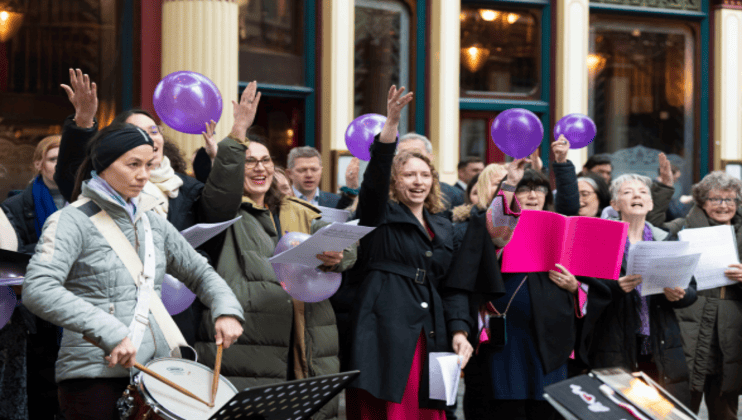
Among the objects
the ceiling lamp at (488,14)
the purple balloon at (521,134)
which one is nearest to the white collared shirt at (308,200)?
the purple balloon at (521,134)

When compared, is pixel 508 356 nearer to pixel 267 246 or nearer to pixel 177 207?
pixel 267 246

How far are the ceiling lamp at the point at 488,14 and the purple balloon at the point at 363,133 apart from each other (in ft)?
17.5

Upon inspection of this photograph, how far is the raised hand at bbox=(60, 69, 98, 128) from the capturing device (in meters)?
3.68

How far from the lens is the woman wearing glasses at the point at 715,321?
5.73 meters

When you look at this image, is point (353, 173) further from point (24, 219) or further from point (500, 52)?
point (500, 52)

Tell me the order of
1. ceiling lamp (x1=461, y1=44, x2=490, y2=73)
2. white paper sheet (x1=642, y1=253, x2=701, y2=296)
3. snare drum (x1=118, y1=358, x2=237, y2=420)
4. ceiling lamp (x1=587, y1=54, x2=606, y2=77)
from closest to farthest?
1. snare drum (x1=118, y1=358, x2=237, y2=420)
2. white paper sheet (x1=642, y1=253, x2=701, y2=296)
3. ceiling lamp (x1=461, y1=44, x2=490, y2=73)
4. ceiling lamp (x1=587, y1=54, x2=606, y2=77)

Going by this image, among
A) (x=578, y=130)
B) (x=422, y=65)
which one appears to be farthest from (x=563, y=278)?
(x=422, y=65)

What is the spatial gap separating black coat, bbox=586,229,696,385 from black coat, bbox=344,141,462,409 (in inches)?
47.2

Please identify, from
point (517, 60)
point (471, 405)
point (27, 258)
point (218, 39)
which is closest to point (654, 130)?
point (517, 60)

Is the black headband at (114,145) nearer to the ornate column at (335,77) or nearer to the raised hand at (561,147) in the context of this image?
the raised hand at (561,147)

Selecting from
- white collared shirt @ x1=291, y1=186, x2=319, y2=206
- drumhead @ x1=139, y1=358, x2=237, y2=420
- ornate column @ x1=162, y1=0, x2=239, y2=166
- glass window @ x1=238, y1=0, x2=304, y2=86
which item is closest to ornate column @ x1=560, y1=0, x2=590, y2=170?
glass window @ x1=238, y1=0, x2=304, y2=86

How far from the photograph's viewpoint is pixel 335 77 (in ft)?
32.8

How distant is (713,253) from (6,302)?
408 centimetres

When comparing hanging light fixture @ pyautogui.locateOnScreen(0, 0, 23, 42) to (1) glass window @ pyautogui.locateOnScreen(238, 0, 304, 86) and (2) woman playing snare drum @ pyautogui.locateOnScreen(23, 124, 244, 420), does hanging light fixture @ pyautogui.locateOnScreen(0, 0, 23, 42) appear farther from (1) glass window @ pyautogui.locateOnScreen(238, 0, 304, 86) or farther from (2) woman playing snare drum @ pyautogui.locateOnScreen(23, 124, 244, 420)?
(2) woman playing snare drum @ pyautogui.locateOnScreen(23, 124, 244, 420)
